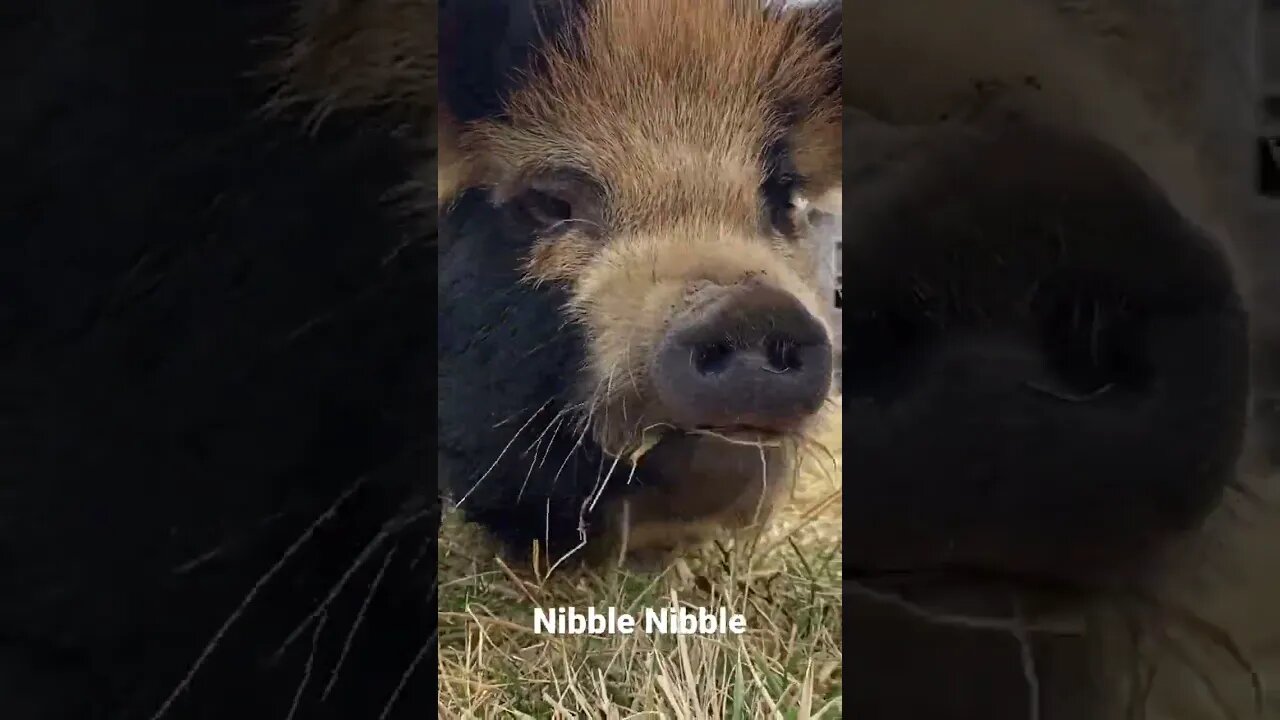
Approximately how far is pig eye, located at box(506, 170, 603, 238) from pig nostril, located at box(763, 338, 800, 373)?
23 cm

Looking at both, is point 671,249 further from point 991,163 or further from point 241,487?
point 241,487

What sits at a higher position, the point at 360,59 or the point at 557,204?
the point at 360,59

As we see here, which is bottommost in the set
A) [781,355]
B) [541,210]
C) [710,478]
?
[710,478]

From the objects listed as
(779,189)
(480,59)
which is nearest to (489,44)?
(480,59)

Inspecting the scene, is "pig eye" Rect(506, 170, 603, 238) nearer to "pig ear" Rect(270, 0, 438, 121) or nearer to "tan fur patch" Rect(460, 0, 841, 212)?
"tan fur patch" Rect(460, 0, 841, 212)

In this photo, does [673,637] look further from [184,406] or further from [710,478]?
[184,406]

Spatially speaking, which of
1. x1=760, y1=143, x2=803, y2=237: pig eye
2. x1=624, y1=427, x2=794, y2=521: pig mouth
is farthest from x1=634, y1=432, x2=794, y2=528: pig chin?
x1=760, y1=143, x2=803, y2=237: pig eye

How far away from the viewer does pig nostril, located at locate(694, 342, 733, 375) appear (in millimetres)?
890

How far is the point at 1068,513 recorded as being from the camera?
3.03 feet

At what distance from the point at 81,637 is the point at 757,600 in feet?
2.47

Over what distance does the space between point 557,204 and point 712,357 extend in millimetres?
246

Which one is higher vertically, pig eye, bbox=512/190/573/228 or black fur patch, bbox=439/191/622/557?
pig eye, bbox=512/190/573/228

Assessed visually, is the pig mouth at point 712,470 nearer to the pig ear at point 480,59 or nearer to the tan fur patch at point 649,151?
the tan fur patch at point 649,151

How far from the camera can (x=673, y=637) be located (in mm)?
914
